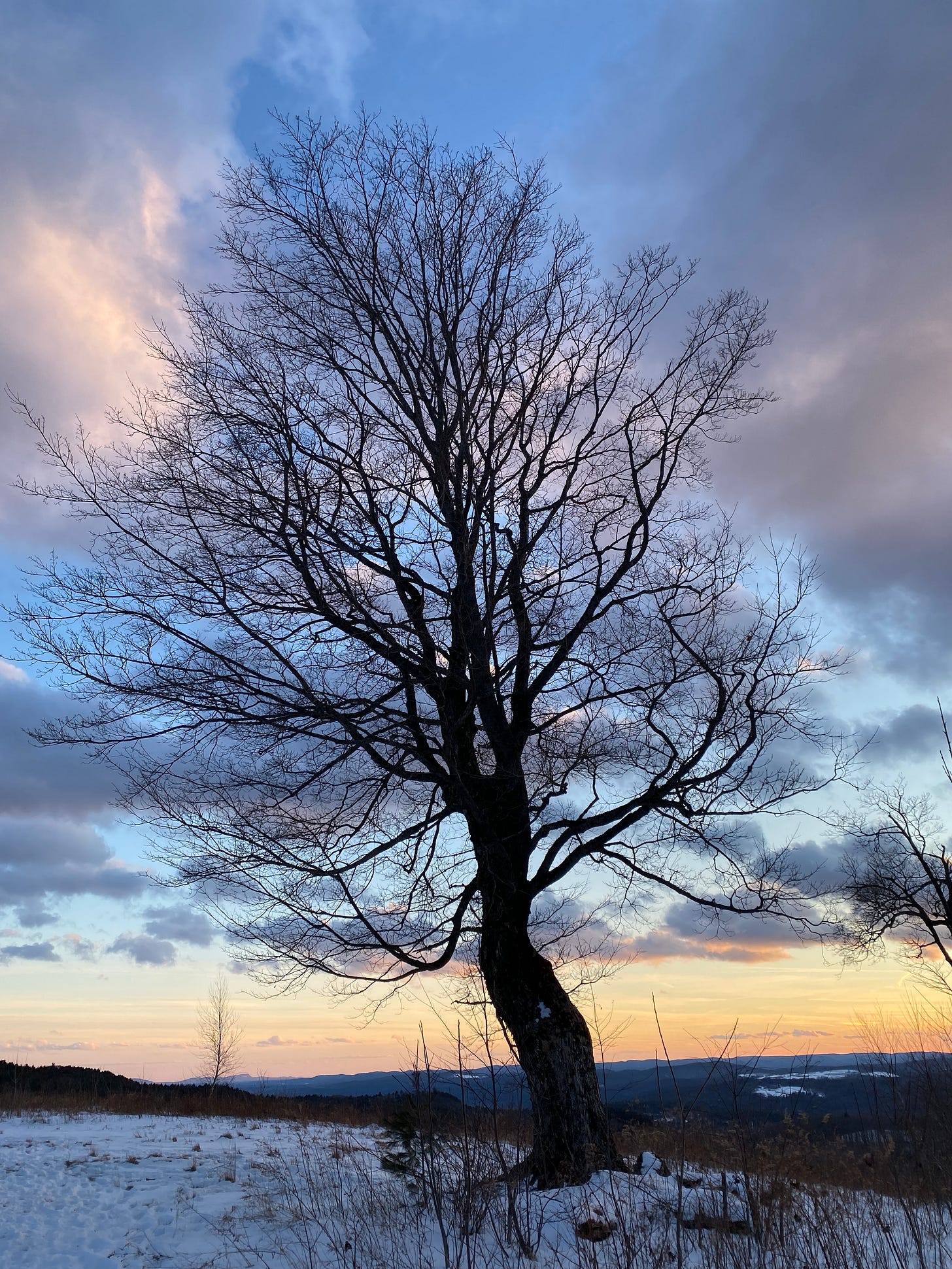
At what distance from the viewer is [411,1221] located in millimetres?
5891

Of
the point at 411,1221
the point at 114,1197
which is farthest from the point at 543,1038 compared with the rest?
the point at 114,1197

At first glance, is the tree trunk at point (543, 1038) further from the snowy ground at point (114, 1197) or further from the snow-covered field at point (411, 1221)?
the snowy ground at point (114, 1197)

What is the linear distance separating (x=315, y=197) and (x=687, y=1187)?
9.75 m

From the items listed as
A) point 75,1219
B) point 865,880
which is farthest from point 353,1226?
point 865,880

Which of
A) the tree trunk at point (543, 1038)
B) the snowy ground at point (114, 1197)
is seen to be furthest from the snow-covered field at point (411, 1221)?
the tree trunk at point (543, 1038)

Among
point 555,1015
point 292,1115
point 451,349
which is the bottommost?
point 292,1115

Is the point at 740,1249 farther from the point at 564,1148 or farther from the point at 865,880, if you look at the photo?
the point at 865,880

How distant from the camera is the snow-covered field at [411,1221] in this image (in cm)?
468

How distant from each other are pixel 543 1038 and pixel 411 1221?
1881 millimetres

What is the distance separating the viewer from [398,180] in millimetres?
9266

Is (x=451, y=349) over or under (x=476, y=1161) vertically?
over

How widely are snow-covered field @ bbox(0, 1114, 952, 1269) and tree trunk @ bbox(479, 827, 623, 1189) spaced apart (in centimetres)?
40

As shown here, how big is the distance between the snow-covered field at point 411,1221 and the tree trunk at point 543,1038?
0.40 m

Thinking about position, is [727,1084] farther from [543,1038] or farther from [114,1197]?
[114,1197]
